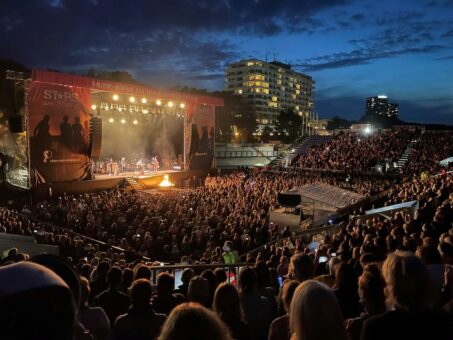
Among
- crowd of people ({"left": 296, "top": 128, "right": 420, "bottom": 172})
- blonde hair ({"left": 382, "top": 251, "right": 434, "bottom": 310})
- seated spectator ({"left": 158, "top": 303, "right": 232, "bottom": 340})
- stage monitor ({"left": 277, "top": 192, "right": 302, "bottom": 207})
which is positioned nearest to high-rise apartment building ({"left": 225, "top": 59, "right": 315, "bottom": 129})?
crowd of people ({"left": 296, "top": 128, "right": 420, "bottom": 172})

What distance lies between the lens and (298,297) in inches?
76.1

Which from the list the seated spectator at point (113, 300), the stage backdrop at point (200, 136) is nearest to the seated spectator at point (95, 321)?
the seated spectator at point (113, 300)

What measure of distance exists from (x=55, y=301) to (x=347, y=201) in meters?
18.5

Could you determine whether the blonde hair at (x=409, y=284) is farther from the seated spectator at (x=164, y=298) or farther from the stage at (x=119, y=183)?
the stage at (x=119, y=183)

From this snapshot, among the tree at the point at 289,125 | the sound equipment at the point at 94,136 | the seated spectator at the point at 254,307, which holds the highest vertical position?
the tree at the point at 289,125

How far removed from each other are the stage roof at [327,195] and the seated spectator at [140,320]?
1410 cm

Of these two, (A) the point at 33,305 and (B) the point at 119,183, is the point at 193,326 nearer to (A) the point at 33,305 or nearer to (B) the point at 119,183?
(A) the point at 33,305

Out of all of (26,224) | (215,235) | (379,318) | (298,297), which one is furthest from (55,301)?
(26,224)

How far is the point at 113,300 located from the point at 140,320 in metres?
0.93

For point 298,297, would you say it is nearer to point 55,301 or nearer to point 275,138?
point 55,301

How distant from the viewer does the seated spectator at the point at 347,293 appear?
358 cm

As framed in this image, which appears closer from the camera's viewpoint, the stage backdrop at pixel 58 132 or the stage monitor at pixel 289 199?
the stage monitor at pixel 289 199

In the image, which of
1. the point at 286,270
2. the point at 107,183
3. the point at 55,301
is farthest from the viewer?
the point at 107,183

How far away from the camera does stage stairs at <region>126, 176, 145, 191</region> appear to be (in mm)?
26391
